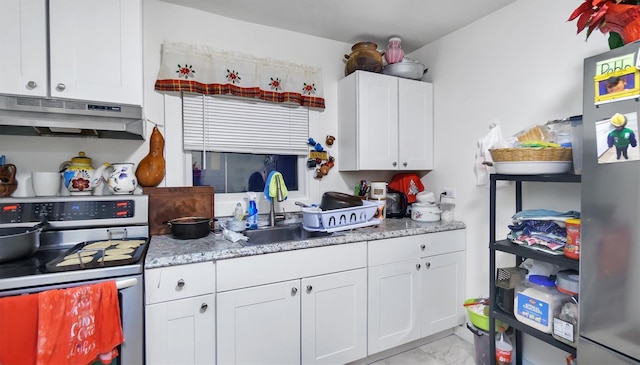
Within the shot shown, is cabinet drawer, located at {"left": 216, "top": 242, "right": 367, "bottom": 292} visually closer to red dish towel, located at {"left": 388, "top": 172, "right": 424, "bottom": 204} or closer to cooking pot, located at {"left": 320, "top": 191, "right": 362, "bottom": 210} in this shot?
cooking pot, located at {"left": 320, "top": 191, "right": 362, "bottom": 210}

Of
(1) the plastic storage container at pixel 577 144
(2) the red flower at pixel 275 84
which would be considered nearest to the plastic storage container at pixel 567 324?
(1) the plastic storage container at pixel 577 144

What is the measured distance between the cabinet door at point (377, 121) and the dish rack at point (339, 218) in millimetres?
403

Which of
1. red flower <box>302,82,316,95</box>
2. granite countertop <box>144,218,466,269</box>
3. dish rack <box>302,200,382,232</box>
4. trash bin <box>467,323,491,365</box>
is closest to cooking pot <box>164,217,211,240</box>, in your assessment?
granite countertop <box>144,218,466,269</box>

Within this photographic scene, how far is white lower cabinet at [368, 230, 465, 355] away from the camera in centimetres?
200

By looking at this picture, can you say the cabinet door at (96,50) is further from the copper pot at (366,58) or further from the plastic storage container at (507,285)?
the plastic storage container at (507,285)

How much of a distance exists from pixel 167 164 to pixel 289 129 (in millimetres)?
918

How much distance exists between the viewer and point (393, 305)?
206 cm

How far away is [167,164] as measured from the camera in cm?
206

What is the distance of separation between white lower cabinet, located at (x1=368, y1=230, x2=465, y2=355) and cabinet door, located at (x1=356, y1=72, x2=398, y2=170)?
0.68 meters

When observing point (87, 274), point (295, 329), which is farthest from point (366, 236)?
point (87, 274)

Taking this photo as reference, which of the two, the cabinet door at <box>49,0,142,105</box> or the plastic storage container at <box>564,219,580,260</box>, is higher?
the cabinet door at <box>49,0,142,105</box>

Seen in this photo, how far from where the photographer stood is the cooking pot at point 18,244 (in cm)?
128

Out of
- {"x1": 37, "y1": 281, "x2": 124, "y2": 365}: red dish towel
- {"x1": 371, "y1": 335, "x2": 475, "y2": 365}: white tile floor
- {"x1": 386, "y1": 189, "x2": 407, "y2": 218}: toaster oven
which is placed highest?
{"x1": 386, "y1": 189, "x2": 407, "y2": 218}: toaster oven

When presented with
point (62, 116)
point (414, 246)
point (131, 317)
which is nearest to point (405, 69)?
point (414, 246)
